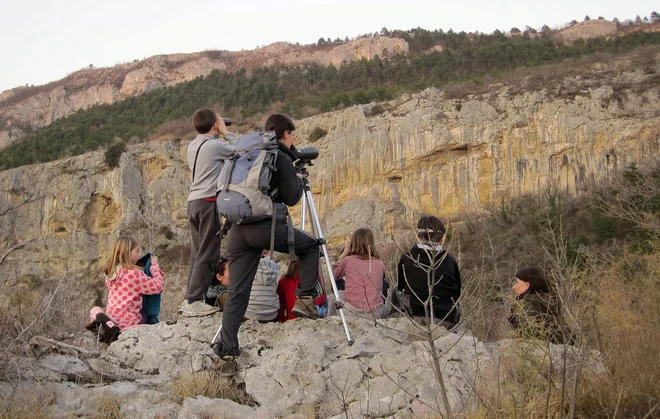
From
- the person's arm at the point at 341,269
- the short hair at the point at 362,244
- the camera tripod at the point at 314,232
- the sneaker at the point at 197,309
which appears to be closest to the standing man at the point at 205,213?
the sneaker at the point at 197,309

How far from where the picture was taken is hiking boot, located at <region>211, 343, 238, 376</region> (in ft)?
13.1

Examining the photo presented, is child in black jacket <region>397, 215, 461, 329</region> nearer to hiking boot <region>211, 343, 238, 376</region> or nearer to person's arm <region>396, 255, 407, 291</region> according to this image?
person's arm <region>396, 255, 407, 291</region>

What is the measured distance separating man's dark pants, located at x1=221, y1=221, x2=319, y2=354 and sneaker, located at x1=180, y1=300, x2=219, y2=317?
0.86 m

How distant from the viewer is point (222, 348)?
13.4 feet

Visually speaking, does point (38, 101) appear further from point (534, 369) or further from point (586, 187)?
point (534, 369)

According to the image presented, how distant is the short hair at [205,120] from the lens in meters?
4.95

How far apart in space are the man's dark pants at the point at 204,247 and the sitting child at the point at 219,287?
11 centimetres

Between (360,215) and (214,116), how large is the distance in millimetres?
23150

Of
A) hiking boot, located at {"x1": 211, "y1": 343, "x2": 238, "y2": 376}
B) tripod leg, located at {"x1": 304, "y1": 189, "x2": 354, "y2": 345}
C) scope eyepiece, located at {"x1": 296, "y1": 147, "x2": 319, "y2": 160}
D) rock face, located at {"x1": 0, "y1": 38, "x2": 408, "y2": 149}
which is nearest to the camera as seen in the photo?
hiking boot, located at {"x1": 211, "y1": 343, "x2": 238, "y2": 376}

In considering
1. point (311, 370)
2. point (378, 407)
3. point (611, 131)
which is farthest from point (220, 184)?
point (611, 131)

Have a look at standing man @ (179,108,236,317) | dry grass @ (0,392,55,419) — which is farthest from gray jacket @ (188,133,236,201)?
dry grass @ (0,392,55,419)

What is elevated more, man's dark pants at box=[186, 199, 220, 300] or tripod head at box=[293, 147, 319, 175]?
tripod head at box=[293, 147, 319, 175]

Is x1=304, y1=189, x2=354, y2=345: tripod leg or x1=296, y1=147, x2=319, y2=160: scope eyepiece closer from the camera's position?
x1=304, y1=189, x2=354, y2=345: tripod leg

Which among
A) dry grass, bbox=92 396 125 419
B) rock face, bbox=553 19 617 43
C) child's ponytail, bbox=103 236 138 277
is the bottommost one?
dry grass, bbox=92 396 125 419
